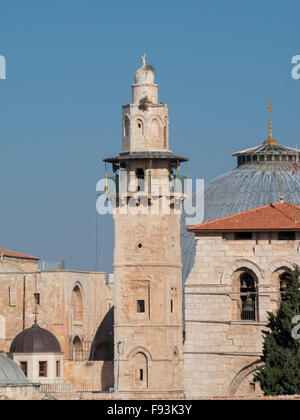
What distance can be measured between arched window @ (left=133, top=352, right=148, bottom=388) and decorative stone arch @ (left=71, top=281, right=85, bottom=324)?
2060 cm

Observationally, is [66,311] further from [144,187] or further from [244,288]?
[244,288]

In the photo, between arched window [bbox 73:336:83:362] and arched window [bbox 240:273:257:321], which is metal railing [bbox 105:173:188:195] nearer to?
arched window [bbox 240:273:257:321]

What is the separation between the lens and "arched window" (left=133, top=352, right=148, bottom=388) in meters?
67.9

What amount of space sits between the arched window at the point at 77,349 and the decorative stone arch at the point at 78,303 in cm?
108

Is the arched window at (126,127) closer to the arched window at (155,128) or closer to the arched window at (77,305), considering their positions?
the arched window at (155,128)

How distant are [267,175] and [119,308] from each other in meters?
21.6

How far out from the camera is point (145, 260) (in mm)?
68250

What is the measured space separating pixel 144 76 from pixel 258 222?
9256 mm

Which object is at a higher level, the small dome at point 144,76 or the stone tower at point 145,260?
the small dome at point 144,76

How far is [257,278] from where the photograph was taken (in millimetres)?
64812

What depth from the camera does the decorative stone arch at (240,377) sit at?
6419cm

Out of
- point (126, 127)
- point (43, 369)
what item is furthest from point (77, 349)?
point (126, 127)

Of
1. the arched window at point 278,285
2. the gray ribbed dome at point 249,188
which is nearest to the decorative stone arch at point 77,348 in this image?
the gray ribbed dome at point 249,188
